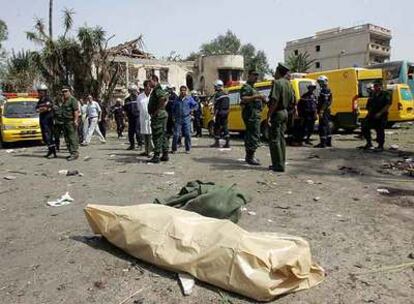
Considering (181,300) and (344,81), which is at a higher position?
(344,81)

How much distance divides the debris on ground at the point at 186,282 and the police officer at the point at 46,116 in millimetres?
8242

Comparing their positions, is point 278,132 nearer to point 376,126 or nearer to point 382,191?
point 382,191

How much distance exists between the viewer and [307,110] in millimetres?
11820

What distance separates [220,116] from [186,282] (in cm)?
835

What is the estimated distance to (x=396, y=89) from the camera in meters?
16.2

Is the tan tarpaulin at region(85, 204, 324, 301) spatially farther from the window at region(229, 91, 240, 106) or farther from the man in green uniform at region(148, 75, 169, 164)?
the window at region(229, 91, 240, 106)

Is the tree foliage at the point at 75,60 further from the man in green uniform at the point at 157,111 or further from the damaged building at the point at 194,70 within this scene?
the man in green uniform at the point at 157,111

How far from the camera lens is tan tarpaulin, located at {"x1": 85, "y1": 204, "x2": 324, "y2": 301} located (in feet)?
10.5

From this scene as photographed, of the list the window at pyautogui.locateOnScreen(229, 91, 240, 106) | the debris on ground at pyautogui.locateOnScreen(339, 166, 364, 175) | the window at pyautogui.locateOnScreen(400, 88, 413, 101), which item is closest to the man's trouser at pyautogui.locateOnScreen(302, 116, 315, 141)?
the window at pyautogui.locateOnScreen(229, 91, 240, 106)

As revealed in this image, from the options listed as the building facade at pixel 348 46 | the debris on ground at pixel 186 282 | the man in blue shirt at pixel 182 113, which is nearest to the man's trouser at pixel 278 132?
the man in blue shirt at pixel 182 113

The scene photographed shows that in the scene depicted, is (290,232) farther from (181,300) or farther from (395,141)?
(395,141)

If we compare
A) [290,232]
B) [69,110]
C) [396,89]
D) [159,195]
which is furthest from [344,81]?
[290,232]

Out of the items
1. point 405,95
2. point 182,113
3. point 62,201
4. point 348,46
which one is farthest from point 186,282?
point 348,46

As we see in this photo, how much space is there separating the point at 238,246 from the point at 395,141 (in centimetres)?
1126
